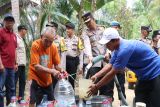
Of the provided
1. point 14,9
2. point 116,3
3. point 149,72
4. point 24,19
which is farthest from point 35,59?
point 116,3

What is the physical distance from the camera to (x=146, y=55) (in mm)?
5121

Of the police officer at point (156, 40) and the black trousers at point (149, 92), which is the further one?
the police officer at point (156, 40)

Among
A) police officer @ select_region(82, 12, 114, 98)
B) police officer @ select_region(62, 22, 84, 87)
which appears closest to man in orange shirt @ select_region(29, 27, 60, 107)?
police officer @ select_region(82, 12, 114, 98)

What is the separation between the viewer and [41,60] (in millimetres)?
6117

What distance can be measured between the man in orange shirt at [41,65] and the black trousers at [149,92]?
146 cm

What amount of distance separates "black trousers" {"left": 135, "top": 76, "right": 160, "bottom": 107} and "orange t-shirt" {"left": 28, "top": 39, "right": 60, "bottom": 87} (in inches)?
62.3

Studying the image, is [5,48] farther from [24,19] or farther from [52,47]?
[24,19]

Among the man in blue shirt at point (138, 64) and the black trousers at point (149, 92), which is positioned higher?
the man in blue shirt at point (138, 64)

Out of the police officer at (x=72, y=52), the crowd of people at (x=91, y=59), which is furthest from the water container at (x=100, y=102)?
the police officer at (x=72, y=52)

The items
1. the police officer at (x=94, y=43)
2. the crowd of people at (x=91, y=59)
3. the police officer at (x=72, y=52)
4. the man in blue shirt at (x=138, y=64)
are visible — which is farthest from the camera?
the police officer at (x=72, y=52)

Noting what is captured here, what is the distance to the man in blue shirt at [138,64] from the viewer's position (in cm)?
488

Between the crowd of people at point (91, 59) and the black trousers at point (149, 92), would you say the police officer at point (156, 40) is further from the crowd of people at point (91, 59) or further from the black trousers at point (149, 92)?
the black trousers at point (149, 92)

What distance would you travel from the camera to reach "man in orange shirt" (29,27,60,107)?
5932 millimetres

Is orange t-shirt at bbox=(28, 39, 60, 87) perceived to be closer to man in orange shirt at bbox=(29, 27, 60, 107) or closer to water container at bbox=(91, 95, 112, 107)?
man in orange shirt at bbox=(29, 27, 60, 107)
